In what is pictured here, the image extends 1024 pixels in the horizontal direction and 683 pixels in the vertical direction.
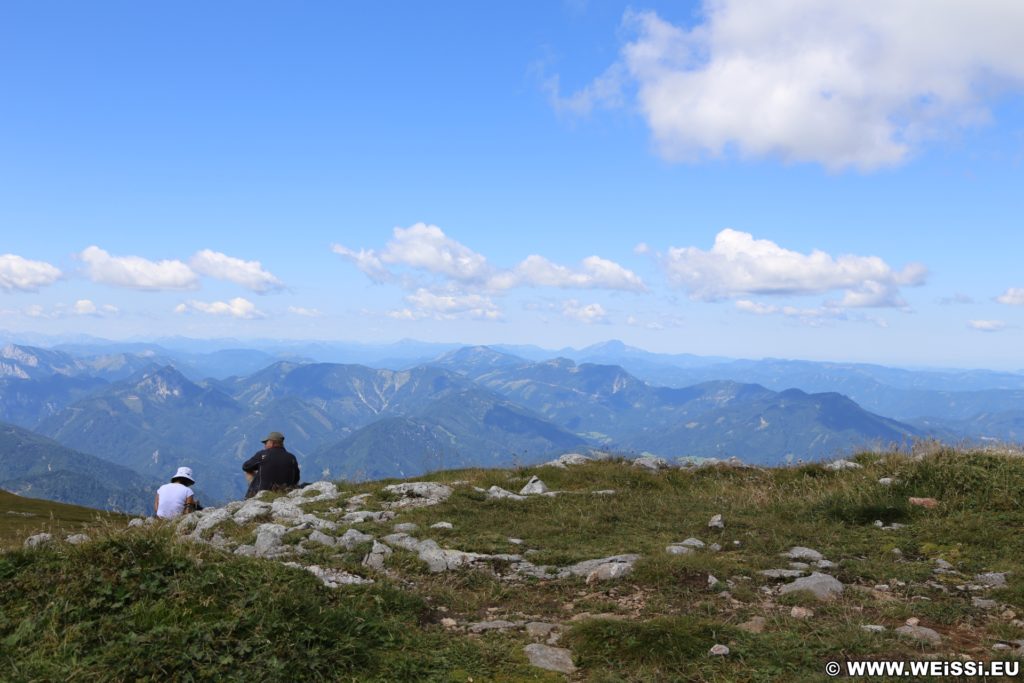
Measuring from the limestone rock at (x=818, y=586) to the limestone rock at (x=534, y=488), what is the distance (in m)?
9.05

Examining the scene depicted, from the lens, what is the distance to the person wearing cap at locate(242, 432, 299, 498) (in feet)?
61.8

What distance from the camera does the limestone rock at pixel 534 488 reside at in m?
17.7

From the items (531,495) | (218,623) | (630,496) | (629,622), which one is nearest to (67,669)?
(218,623)

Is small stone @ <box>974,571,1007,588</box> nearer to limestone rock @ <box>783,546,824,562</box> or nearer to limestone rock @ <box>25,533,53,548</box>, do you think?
limestone rock @ <box>783,546,824,562</box>

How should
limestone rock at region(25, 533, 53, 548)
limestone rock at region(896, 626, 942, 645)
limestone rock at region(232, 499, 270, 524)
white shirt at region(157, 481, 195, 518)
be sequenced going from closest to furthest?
limestone rock at region(896, 626, 942, 645) < limestone rock at region(25, 533, 53, 548) < limestone rock at region(232, 499, 270, 524) < white shirt at region(157, 481, 195, 518)

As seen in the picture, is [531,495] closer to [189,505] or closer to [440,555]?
[440,555]

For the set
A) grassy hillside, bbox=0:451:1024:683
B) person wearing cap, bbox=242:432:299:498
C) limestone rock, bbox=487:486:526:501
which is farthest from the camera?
person wearing cap, bbox=242:432:299:498

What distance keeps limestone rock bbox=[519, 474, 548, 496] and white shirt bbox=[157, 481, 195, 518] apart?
31.9 feet

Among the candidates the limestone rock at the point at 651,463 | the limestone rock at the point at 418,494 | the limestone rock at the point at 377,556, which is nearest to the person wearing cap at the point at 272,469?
the limestone rock at the point at 418,494

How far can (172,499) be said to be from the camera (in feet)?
55.6

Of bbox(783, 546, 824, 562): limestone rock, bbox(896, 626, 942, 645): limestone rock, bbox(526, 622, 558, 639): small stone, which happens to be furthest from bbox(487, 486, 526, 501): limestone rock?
bbox(896, 626, 942, 645): limestone rock

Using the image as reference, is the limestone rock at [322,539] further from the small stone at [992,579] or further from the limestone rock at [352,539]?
the small stone at [992,579]

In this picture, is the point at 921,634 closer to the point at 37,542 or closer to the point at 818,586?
the point at 818,586

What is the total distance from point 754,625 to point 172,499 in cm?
1593
